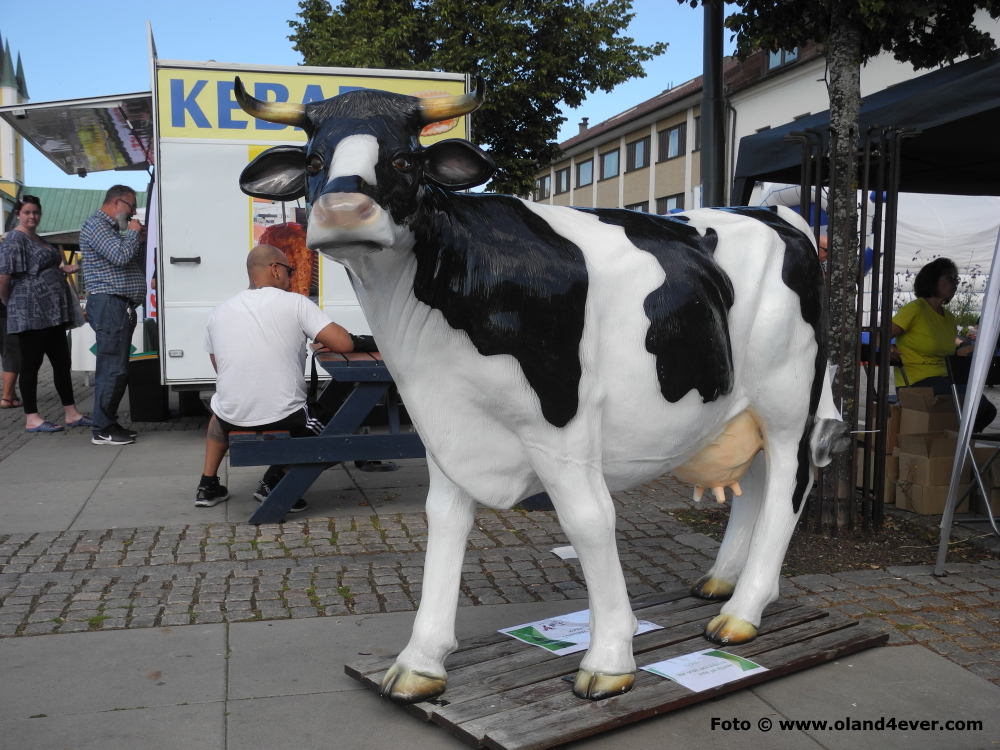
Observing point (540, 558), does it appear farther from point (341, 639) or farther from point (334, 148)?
point (334, 148)

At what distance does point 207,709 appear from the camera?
308 centimetres

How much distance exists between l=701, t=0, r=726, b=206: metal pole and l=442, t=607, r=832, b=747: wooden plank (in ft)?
17.1

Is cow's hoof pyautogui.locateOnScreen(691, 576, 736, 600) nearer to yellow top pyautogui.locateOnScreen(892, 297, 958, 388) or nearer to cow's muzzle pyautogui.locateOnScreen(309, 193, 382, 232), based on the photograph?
cow's muzzle pyautogui.locateOnScreen(309, 193, 382, 232)

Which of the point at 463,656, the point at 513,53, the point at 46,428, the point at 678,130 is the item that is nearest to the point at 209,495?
the point at 463,656

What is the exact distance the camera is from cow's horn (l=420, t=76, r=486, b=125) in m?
2.43

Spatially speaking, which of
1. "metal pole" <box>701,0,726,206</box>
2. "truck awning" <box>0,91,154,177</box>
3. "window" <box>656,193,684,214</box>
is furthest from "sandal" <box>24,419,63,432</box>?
"window" <box>656,193,684,214</box>

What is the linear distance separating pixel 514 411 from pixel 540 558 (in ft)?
7.37

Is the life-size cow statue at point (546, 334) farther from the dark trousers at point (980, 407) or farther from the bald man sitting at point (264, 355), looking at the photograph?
the dark trousers at point (980, 407)

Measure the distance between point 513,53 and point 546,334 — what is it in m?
15.4

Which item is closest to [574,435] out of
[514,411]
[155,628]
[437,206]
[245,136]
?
[514,411]

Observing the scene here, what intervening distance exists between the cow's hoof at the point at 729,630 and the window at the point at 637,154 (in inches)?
1398

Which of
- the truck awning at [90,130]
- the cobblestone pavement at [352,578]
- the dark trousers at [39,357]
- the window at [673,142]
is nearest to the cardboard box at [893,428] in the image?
the cobblestone pavement at [352,578]

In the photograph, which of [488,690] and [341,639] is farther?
[341,639]

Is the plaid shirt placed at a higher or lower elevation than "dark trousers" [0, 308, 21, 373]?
higher
